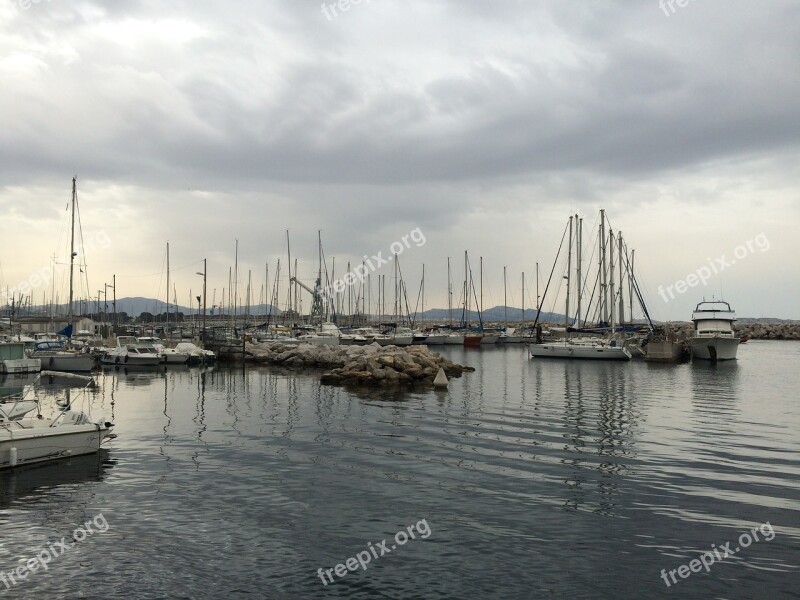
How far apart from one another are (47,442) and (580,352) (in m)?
58.3

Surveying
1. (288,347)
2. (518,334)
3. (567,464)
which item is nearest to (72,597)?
(567,464)

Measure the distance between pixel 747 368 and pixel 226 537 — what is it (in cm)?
5866

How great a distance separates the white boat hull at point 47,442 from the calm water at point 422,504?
60 cm

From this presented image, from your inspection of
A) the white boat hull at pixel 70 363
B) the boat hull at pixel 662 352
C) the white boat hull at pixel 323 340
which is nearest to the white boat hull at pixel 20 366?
the white boat hull at pixel 70 363

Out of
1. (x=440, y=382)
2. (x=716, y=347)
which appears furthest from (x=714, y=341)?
(x=440, y=382)

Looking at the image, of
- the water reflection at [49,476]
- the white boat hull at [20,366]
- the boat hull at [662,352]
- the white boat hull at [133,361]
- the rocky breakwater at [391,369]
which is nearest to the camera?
the water reflection at [49,476]

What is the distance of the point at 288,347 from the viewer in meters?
69.7

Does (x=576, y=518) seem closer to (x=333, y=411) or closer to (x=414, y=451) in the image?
(x=414, y=451)

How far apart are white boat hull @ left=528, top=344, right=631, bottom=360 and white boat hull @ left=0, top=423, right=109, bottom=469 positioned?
56284 mm

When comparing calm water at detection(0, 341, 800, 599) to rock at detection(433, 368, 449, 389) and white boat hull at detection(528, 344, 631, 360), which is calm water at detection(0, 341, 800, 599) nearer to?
rock at detection(433, 368, 449, 389)

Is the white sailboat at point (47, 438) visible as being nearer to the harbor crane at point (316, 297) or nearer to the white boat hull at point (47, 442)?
the white boat hull at point (47, 442)

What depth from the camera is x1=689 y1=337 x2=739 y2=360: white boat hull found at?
66.1m

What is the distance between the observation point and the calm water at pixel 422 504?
1079 centimetres

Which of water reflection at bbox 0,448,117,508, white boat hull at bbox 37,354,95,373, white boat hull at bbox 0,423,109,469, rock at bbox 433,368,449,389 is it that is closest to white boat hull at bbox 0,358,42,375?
white boat hull at bbox 37,354,95,373
